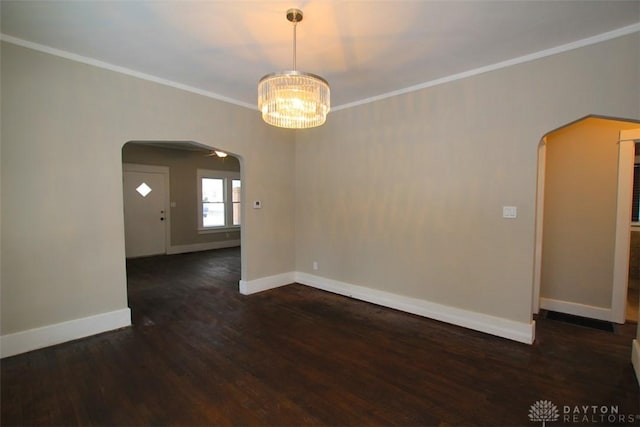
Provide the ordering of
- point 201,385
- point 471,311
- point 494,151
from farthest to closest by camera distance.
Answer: point 471,311, point 494,151, point 201,385

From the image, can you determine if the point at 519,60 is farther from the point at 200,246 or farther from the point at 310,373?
the point at 200,246

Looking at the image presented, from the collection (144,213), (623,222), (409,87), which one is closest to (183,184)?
(144,213)

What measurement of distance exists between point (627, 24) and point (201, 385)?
13.9 feet

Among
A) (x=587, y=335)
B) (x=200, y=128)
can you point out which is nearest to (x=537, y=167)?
(x=587, y=335)

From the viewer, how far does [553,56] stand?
8.54 feet

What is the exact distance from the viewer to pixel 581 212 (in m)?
3.40

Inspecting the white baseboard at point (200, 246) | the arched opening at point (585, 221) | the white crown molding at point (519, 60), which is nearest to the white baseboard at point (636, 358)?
the arched opening at point (585, 221)

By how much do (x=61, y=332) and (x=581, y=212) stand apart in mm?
5697

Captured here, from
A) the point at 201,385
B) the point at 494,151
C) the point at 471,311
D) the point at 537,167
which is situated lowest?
the point at 201,385

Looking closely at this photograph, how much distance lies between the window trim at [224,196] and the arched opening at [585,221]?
275 inches

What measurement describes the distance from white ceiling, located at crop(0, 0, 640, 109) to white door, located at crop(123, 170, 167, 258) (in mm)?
4323

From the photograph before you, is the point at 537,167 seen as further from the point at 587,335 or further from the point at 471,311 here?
the point at 587,335

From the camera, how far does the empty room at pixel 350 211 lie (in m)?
2.06

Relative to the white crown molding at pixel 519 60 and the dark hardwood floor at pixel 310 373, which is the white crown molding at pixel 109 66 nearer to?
the white crown molding at pixel 519 60
